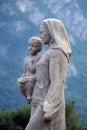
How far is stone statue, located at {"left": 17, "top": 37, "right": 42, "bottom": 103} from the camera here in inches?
227

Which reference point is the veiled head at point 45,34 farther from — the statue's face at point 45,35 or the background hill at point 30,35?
the background hill at point 30,35

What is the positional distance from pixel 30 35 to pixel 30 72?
50.7 ft

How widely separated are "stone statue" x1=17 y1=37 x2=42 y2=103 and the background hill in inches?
542

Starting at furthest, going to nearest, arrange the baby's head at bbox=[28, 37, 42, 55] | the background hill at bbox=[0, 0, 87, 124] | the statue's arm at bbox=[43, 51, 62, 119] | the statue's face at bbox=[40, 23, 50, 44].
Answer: the background hill at bbox=[0, 0, 87, 124] → the baby's head at bbox=[28, 37, 42, 55] → the statue's face at bbox=[40, 23, 50, 44] → the statue's arm at bbox=[43, 51, 62, 119]

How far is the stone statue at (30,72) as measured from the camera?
5.77 m

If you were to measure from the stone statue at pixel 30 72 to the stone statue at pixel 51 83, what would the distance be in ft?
0.34

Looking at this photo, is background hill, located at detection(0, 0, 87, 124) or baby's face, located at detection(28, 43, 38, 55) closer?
baby's face, located at detection(28, 43, 38, 55)

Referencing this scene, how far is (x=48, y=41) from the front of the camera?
5.80 meters

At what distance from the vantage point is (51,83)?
17.9 ft

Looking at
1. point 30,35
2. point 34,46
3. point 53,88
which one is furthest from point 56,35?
point 30,35

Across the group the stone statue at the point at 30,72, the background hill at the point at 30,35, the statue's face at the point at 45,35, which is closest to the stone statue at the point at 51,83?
the statue's face at the point at 45,35

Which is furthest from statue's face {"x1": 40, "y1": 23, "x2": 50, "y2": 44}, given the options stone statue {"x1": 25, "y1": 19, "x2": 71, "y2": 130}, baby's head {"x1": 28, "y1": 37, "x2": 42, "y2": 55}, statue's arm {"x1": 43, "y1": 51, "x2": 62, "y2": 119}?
statue's arm {"x1": 43, "y1": 51, "x2": 62, "y2": 119}

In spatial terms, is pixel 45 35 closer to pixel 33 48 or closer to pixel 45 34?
pixel 45 34

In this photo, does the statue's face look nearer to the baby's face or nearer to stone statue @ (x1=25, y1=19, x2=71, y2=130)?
stone statue @ (x1=25, y1=19, x2=71, y2=130)
